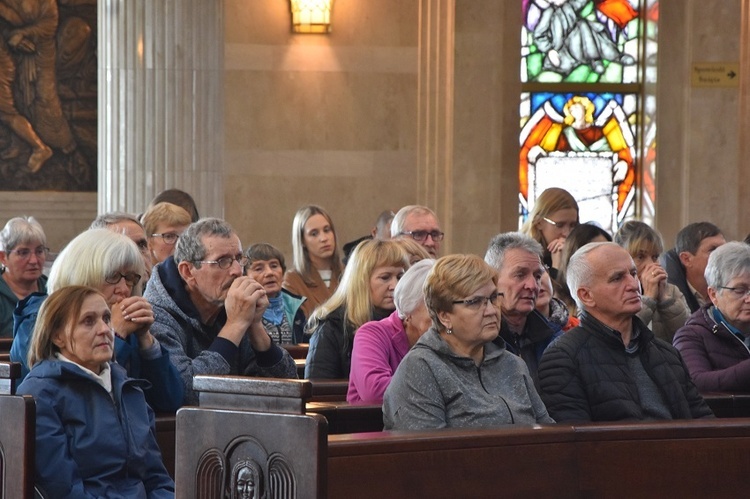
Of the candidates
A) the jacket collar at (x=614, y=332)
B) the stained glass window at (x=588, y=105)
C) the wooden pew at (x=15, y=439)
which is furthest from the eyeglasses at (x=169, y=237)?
the stained glass window at (x=588, y=105)

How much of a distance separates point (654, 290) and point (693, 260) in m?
0.90

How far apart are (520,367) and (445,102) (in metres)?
6.04

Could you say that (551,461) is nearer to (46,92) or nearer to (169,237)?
(169,237)

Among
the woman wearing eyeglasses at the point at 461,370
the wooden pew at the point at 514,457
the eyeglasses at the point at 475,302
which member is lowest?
the wooden pew at the point at 514,457

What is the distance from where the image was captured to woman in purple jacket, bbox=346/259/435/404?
5.31 meters

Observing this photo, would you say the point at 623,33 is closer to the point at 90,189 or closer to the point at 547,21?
the point at 547,21

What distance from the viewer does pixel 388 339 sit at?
546 centimetres

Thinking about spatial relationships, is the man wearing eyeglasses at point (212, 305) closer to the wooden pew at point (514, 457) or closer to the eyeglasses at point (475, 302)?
the wooden pew at point (514, 457)

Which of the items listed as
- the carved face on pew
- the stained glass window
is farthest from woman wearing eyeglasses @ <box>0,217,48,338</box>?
the stained glass window

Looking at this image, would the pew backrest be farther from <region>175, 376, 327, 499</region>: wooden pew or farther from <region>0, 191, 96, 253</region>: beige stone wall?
<region>0, 191, 96, 253</region>: beige stone wall

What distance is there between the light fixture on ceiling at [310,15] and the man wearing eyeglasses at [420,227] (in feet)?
9.76

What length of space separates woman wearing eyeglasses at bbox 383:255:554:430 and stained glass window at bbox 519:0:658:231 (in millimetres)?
7423

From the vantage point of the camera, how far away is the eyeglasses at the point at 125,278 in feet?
16.2

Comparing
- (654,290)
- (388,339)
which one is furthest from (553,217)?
(388,339)
